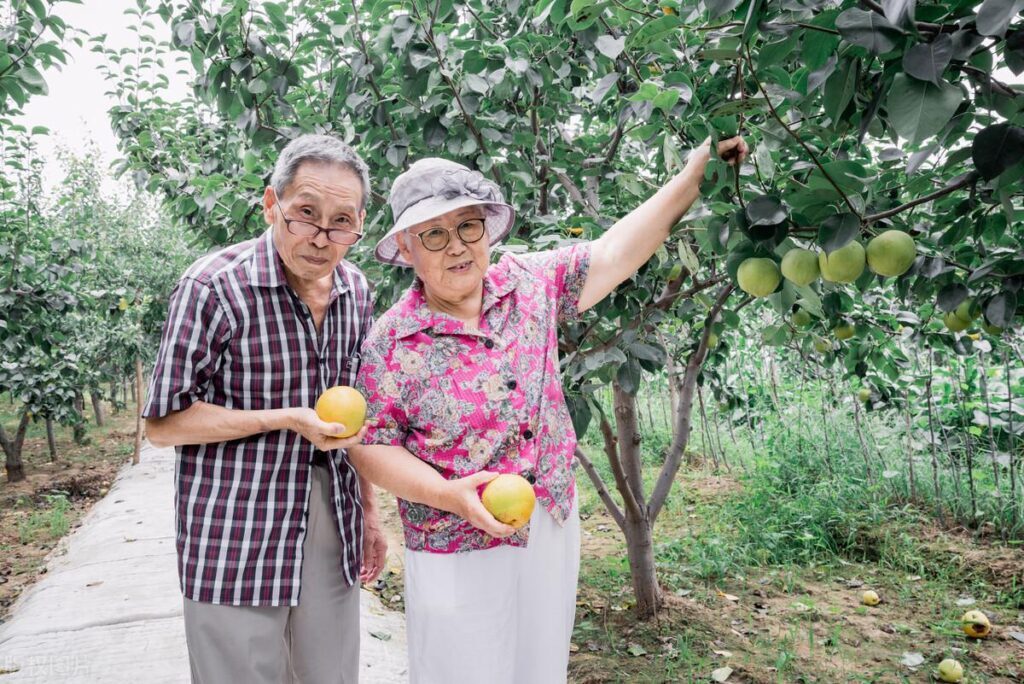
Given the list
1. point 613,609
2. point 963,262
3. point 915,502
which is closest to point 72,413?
point 613,609

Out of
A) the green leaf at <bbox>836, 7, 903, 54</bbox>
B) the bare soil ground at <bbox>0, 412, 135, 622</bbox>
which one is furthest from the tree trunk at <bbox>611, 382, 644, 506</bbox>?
the bare soil ground at <bbox>0, 412, 135, 622</bbox>

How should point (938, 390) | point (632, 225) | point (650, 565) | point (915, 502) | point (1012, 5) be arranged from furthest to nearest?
1. point (938, 390)
2. point (915, 502)
3. point (650, 565)
4. point (632, 225)
5. point (1012, 5)

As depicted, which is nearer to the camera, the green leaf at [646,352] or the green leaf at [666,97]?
the green leaf at [666,97]

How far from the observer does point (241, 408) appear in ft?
5.16

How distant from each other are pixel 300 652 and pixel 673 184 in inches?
54.8

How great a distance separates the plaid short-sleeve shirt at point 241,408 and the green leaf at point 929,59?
4.07 feet

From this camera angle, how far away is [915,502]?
4.34 meters

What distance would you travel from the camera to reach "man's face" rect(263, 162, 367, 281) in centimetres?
156

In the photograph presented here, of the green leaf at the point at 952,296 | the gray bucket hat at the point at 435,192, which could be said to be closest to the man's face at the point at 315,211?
the gray bucket hat at the point at 435,192

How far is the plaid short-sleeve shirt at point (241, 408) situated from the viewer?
4.96 ft

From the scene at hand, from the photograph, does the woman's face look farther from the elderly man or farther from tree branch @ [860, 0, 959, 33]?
tree branch @ [860, 0, 959, 33]

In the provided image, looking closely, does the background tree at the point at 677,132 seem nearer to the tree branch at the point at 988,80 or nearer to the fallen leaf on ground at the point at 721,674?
the tree branch at the point at 988,80

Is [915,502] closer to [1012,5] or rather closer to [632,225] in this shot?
[632,225]

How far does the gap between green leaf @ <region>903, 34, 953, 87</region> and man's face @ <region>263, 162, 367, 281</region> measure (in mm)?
1110
